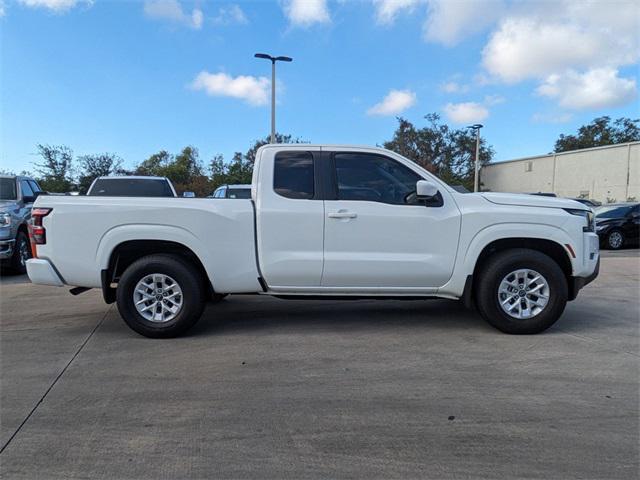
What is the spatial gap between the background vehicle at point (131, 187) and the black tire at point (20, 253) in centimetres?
187

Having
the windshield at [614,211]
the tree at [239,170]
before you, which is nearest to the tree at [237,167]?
the tree at [239,170]

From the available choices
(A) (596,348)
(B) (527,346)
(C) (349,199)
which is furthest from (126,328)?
(A) (596,348)

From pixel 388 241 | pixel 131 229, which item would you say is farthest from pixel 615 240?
pixel 131 229

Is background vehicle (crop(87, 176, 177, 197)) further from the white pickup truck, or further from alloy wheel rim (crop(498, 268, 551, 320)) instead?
alloy wheel rim (crop(498, 268, 551, 320))

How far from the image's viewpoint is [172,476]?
8.39ft

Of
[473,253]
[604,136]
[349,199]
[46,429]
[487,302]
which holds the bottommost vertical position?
[46,429]

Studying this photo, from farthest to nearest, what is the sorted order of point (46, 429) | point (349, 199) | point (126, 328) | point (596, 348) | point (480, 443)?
point (126, 328), point (349, 199), point (596, 348), point (46, 429), point (480, 443)

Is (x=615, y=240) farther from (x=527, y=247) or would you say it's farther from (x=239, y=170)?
(x=239, y=170)

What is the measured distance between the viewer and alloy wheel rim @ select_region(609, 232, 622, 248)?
15.0m

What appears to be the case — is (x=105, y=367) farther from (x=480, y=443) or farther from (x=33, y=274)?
(x=480, y=443)

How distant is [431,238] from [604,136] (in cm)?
5628

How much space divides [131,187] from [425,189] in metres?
6.53

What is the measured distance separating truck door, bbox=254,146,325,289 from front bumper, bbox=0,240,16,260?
6.47 metres

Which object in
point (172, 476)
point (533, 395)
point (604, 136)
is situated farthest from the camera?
point (604, 136)
